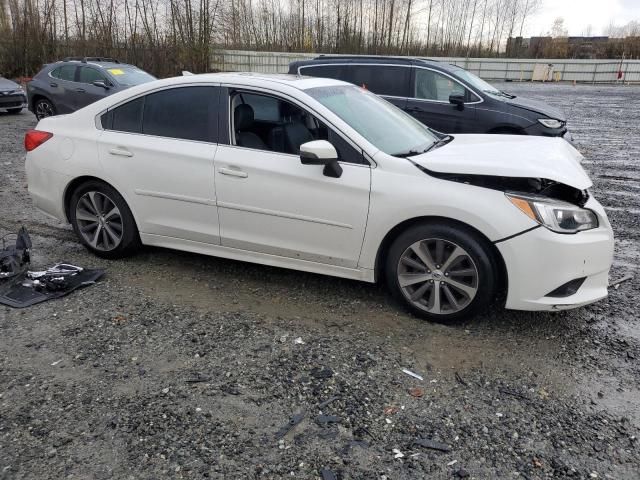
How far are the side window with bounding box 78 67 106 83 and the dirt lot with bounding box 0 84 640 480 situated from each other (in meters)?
9.45

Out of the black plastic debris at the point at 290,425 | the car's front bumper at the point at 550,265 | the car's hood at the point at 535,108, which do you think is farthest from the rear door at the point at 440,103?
the black plastic debris at the point at 290,425

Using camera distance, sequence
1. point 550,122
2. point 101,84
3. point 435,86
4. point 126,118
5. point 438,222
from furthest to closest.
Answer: point 101,84
point 435,86
point 550,122
point 126,118
point 438,222

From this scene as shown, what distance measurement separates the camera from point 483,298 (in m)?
3.57

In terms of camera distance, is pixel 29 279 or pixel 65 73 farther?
pixel 65 73

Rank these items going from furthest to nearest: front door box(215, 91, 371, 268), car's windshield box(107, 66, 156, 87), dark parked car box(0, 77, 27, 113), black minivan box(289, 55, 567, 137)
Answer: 1. dark parked car box(0, 77, 27, 113)
2. car's windshield box(107, 66, 156, 87)
3. black minivan box(289, 55, 567, 137)
4. front door box(215, 91, 371, 268)

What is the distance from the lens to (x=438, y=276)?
145 inches

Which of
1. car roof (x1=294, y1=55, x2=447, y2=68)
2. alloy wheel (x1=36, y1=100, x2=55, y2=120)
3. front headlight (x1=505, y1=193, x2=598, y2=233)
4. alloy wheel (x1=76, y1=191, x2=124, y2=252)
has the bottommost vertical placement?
alloy wheel (x1=76, y1=191, x2=124, y2=252)

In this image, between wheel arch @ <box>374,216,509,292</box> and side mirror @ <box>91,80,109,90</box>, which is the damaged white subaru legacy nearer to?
wheel arch @ <box>374,216,509,292</box>

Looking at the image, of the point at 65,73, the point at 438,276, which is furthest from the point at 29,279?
the point at 65,73

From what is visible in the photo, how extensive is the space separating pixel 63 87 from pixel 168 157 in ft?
34.1

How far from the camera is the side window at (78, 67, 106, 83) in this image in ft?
41.1

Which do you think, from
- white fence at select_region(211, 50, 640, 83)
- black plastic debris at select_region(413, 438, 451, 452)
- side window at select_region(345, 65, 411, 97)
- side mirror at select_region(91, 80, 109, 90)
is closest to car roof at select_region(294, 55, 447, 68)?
side window at select_region(345, 65, 411, 97)

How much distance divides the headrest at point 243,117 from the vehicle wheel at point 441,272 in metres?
1.54

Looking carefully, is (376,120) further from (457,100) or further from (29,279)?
(457,100)
